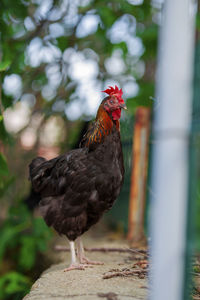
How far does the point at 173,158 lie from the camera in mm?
1579

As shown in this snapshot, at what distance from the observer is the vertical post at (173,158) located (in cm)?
156

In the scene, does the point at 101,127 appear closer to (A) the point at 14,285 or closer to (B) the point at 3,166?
(B) the point at 3,166

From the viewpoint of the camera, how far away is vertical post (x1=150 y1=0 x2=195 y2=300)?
5.11 ft

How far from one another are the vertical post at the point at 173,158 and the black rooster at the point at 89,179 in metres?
1.89

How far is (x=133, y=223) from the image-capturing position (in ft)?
18.4

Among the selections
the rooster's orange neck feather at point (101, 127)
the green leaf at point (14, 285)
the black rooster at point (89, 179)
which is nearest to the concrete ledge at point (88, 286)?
the black rooster at point (89, 179)

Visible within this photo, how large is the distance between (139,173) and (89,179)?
2239 mm

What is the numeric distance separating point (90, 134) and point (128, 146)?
285 centimetres

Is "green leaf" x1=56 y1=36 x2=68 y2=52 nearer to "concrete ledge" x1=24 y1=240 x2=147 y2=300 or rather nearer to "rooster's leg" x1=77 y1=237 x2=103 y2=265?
"rooster's leg" x1=77 y1=237 x2=103 y2=265

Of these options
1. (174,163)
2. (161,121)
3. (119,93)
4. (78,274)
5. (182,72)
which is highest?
(119,93)

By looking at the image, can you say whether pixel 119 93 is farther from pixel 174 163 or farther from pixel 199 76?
pixel 174 163

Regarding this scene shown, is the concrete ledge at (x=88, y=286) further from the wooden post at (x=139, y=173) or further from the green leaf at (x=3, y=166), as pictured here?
the wooden post at (x=139, y=173)

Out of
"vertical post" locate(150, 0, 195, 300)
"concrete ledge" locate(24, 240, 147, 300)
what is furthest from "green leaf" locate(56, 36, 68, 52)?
"vertical post" locate(150, 0, 195, 300)

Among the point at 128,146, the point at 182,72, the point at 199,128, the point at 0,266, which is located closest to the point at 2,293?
the point at 0,266
